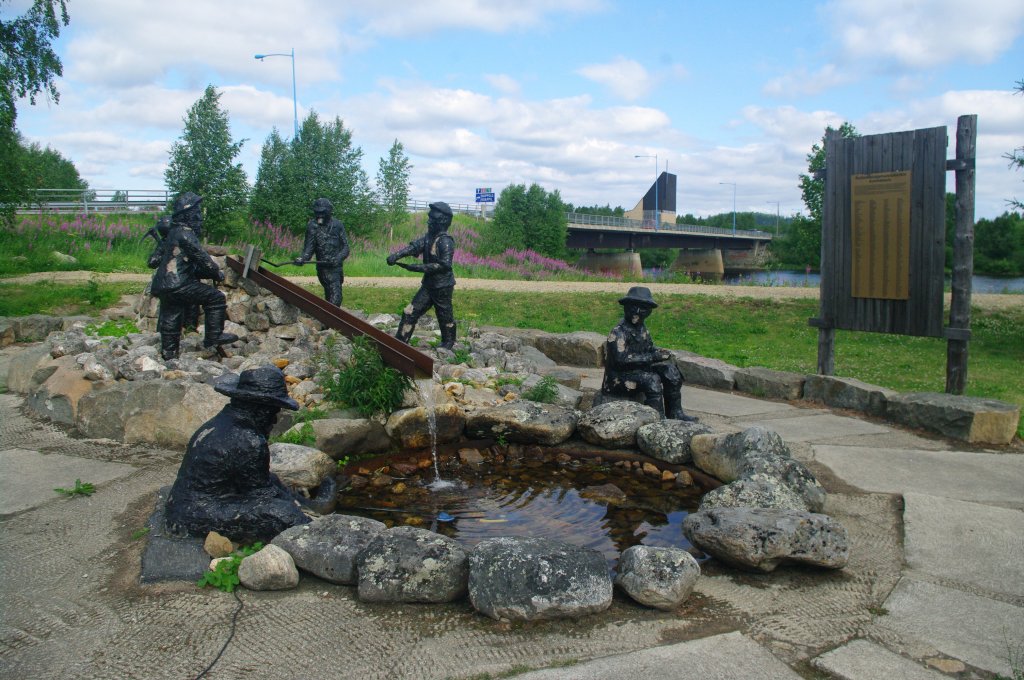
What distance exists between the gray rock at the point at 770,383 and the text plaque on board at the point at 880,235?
1219 mm

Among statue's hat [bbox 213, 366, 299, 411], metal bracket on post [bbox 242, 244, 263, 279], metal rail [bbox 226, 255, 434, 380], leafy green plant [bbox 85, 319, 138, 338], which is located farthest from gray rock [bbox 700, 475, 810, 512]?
leafy green plant [bbox 85, 319, 138, 338]

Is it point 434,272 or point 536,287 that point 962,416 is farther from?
point 536,287

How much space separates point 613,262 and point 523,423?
A: 153 feet

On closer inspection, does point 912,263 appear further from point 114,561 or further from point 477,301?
point 477,301

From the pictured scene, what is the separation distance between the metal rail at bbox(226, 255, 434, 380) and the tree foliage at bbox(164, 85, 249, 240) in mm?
Result: 17339

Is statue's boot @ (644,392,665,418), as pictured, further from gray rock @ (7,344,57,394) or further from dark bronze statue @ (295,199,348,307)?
gray rock @ (7,344,57,394)

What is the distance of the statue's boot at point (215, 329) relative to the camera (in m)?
8.29

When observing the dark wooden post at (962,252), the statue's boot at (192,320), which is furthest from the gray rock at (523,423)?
the dark wooden post at (962,252)

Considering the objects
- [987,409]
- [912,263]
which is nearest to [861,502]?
[987,409]

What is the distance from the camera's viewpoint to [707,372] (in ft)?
31.8

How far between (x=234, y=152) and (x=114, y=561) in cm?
2373

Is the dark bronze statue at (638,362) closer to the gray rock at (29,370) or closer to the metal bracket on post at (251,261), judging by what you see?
the metal bracket on post at (251,261)

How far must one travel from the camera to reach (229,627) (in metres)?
3.57

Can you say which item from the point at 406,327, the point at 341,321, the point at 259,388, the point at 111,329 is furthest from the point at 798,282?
the point at 259,388
